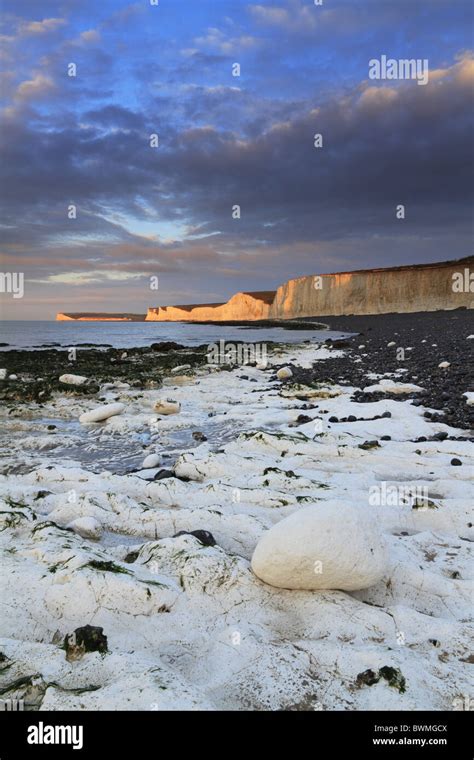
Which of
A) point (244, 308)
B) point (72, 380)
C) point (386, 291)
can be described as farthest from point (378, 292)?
point (72, 380)

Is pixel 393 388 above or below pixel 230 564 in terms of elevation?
above

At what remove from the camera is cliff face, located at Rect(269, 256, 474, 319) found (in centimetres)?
7306

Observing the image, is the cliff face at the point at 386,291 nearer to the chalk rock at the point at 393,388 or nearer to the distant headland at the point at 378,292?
the distant headland at the point at 378,292

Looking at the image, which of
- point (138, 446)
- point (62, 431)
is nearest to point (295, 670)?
point (138, 446)

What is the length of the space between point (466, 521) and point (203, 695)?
3575mm

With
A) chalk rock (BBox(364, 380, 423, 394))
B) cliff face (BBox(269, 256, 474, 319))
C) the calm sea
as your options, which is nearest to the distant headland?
cliff face (BBox(269, 256, 474, 319))

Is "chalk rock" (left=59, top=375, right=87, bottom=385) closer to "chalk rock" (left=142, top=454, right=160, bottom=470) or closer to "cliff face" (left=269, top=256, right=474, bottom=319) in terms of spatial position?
"chalk rock" (left=142, top=454, right=160, bottom=470)

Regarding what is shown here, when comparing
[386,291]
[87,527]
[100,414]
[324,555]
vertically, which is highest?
[386,291]

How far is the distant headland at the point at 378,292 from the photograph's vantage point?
73.0 m

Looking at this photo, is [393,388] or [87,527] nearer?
[87,527]

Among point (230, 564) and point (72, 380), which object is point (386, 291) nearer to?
point (72, 380)

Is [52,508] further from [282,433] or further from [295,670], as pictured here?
[282,433]

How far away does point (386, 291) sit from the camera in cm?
8006

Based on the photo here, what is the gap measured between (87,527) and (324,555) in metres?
2.50
